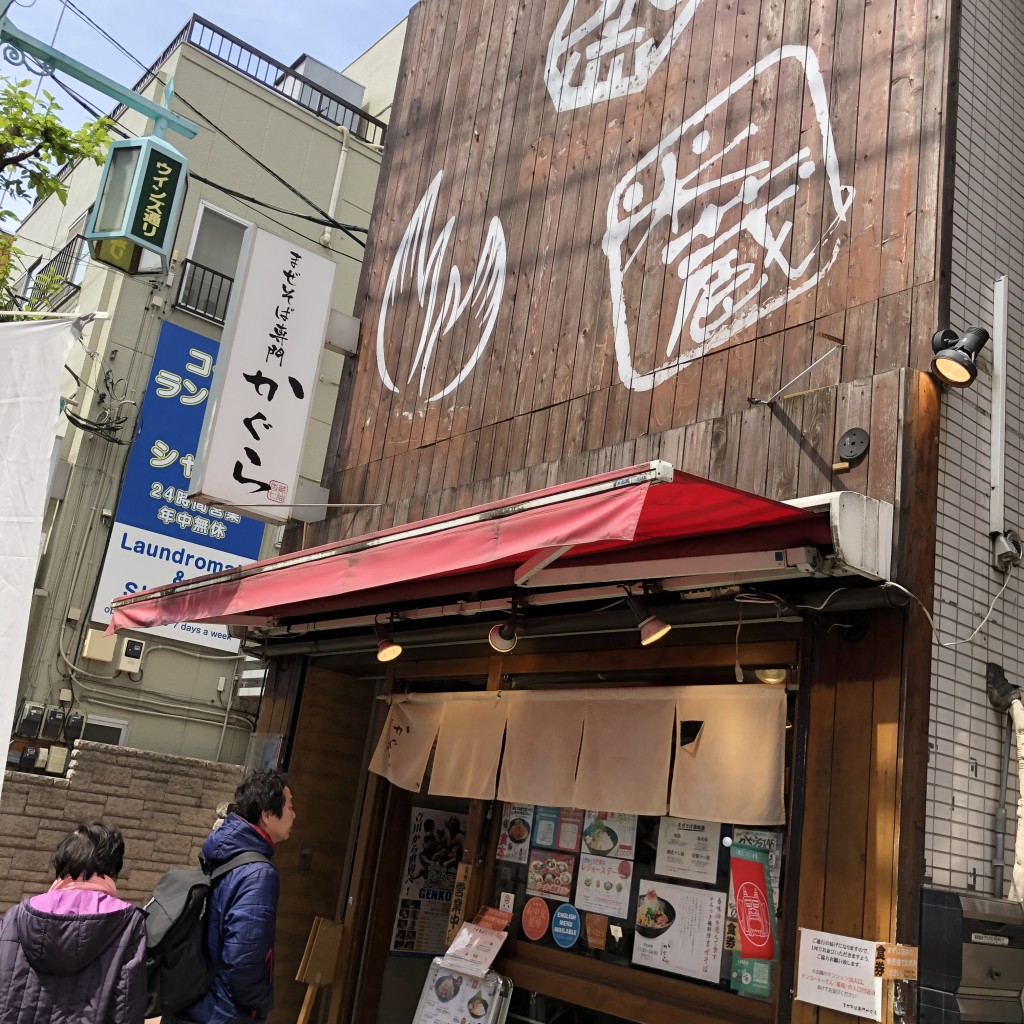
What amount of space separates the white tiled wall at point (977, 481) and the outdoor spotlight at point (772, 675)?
891 millimetres

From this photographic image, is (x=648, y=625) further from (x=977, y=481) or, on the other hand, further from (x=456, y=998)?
(x=456, y=998)

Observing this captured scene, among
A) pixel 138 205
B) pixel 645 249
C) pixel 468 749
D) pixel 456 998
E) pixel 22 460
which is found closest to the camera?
pixel 22 460

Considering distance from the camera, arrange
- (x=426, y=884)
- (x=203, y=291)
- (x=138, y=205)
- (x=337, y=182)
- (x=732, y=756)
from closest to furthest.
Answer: (x=732, y=756) < (x=138, y=205) < (x=426, y=884) < (x=203, y=291) < (x=337, y=182)

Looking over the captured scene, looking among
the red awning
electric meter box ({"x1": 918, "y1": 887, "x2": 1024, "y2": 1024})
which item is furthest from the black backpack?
electric meter box ({"x1": 918, "y1": 887, "x2": 1024, "y2": 1024})

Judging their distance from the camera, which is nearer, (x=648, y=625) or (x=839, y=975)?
(x=839, y=975)

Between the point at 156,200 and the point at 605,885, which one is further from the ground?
the point at 156,200

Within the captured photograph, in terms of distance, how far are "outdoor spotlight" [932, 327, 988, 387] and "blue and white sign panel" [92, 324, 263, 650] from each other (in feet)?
40.9

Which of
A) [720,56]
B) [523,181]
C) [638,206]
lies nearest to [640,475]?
[638,206]

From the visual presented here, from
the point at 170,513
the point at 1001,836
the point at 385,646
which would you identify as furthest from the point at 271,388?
the point at 170,513

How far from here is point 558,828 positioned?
7.04 m

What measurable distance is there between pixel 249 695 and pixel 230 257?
743 centimetres

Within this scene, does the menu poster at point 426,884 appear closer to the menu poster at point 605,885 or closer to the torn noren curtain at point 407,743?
the torn noren curtain at point 407,743

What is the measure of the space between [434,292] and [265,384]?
1.82 meters

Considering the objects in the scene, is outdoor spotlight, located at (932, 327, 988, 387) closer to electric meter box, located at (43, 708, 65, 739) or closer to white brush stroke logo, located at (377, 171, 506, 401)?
white brush stroke logo, located at (377, 171, 506, 401)
